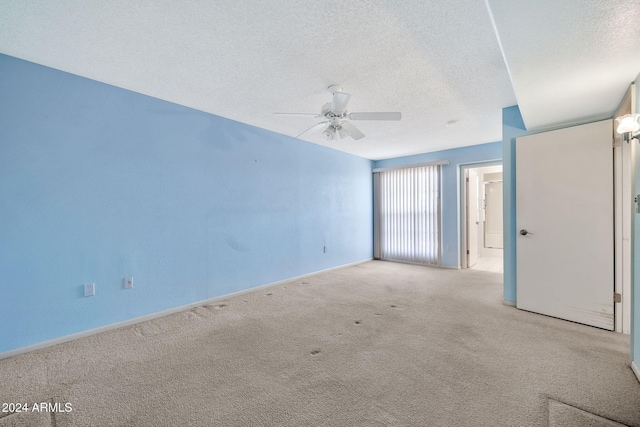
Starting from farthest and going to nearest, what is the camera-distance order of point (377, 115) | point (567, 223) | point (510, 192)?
point (510, 192), point (567, 223), point (377, 115)

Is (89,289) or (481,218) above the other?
(481,218)

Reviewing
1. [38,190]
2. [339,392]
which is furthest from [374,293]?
[38,190]

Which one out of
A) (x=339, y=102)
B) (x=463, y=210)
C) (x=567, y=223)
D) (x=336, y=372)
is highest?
(x=339, y=102)

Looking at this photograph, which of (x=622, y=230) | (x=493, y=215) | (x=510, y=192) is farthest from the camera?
(x=493, y=215)

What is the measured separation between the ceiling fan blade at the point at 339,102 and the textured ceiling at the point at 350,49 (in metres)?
0.19

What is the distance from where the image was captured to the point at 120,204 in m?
2.65

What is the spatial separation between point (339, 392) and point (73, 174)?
2.93 m

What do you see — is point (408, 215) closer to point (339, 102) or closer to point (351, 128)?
point (351, 128)

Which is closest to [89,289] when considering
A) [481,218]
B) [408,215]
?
[408,215]

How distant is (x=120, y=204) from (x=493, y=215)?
8476 millimetres

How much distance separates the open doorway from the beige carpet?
2524 millimetres

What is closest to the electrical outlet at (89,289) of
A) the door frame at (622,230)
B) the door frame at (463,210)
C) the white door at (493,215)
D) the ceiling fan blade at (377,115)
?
the ceiling fan blade at (377,115)

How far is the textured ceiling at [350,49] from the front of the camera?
1531 millimetres

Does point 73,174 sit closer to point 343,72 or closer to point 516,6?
point 343,72
